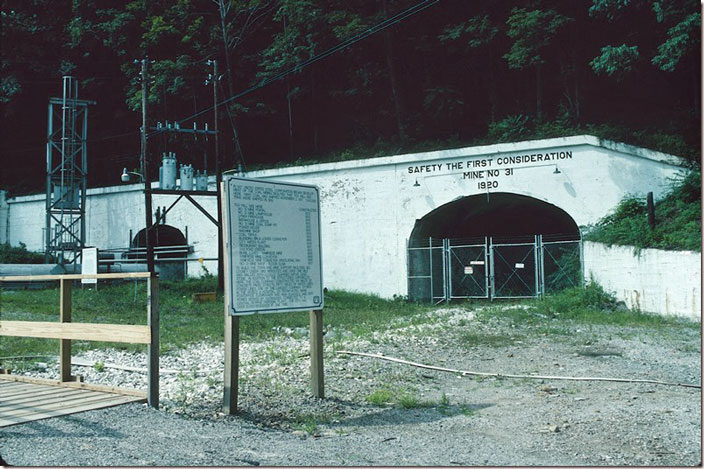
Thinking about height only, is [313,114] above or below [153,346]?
above

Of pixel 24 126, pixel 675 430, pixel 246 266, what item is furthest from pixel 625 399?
pixel 24 126

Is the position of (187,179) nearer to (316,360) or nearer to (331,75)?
(331,75)

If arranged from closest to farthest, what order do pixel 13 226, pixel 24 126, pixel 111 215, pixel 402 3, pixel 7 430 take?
pixel 7 430 → pixel 402 3 → pixel 111 215 → pixel 13 226 → pixel 24 126

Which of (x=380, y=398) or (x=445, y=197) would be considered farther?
(x=445, y=197)

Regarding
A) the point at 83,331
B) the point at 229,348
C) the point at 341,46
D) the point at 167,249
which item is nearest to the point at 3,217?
the point at 167,249

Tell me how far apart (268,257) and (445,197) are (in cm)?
1680

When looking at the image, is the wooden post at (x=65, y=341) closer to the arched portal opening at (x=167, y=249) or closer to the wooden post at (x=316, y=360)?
the wooden post at (x=316, y=360)

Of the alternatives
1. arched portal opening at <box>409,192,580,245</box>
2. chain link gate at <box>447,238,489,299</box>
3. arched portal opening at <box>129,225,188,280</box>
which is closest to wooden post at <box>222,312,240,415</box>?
arched portal opening at <box>409,192,580,245</box>

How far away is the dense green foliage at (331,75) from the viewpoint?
2661 centimetres

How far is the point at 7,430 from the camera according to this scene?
19.8 ft

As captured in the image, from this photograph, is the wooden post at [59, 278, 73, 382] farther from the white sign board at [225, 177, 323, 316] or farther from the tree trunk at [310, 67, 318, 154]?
the tree trunk at [310, 67, 318, 154]

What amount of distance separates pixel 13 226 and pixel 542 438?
116 feet

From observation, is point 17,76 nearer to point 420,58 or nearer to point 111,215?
point 111,215

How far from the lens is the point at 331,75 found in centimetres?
3553
